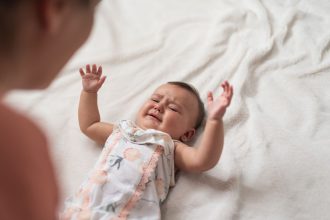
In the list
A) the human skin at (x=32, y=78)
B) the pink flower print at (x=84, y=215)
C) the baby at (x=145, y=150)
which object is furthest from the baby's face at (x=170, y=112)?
the human skin at (x=32, y=78)

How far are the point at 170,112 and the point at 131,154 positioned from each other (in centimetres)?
16

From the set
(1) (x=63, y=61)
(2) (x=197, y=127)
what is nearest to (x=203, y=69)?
(2) (x=197, y=127)

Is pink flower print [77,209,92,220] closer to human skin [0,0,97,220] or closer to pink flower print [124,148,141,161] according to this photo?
pink flower print [124,148,141,161]

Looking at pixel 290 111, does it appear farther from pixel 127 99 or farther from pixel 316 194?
pixel 127 99

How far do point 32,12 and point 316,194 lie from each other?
2.80ft

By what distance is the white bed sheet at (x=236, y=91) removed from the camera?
104cm

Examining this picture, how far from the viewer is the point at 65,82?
A: 4.47 feet

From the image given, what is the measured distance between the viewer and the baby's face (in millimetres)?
1134

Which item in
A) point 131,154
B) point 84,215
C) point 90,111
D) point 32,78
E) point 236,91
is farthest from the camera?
point 236,91

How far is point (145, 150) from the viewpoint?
1070 mm

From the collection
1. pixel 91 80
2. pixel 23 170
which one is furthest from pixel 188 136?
pixel 23 170

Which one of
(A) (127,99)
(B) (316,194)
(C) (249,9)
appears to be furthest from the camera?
(C) (249,9)

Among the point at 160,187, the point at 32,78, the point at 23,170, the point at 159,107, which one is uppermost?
the point at 32,78

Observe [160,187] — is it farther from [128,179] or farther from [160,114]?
[160,114]
